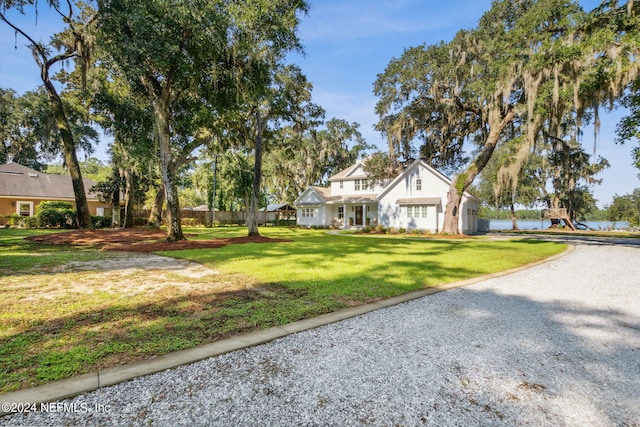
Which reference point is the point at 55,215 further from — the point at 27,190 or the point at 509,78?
the point at 509,78

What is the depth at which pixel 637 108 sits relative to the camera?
12.1 meters

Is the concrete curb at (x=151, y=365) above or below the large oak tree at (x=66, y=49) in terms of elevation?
below

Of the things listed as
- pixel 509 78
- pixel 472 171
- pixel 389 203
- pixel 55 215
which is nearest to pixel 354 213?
pixel 389 203

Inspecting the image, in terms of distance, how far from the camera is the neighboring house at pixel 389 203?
22109 mm

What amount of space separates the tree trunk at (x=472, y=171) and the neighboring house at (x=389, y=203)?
2.33 m

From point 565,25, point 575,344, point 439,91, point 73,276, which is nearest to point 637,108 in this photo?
point 565,25

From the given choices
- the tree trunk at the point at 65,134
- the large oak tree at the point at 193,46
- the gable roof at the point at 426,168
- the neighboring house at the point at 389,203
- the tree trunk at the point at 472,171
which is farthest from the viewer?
the neighboring house at the point at 389,203

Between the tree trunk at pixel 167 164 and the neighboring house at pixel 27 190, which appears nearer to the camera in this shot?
the tree trunk at pixel 167 164

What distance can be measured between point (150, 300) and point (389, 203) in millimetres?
21758

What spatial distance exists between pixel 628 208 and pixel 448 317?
6685 cm

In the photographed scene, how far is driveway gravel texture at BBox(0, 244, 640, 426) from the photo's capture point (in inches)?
74.2

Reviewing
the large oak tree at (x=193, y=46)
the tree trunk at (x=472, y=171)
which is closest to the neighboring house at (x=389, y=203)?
the tree trunk at (x=472, y=171)

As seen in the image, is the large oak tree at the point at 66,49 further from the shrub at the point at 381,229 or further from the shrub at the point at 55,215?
the shrub at the point at 381,229

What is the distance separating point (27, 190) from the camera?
22859mm
